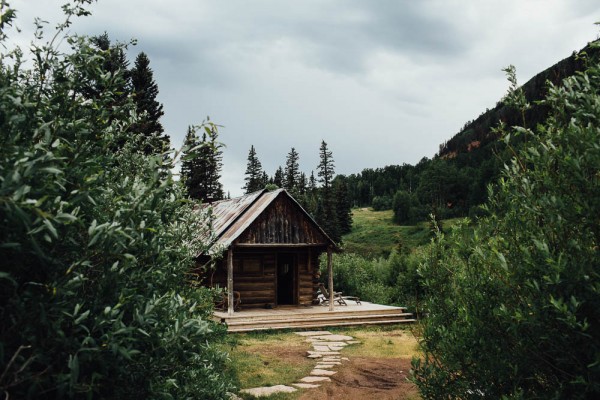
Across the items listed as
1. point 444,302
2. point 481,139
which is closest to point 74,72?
point 444,302

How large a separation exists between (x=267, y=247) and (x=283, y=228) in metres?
1.19

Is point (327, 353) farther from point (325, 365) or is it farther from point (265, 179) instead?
point (265, 179)

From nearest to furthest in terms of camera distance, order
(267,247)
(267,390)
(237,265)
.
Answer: (267,390), (267,247), (237,265)

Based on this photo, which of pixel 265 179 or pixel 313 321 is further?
pixel 265 179

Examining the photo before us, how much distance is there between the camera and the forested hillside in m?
88.0

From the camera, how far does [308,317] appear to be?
18375 millimetres

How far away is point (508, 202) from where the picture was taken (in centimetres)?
474

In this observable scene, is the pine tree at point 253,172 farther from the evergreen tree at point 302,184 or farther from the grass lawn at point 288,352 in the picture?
the grass lawn at point 288,352

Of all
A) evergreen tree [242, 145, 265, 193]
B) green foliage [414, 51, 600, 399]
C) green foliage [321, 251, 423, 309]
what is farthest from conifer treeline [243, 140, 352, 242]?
green foliage [414, 51, 600, 399]

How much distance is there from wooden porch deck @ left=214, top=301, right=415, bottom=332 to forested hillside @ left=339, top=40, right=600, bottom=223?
34356 millimetres

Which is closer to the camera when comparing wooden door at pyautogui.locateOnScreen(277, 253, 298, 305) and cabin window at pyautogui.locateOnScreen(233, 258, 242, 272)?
cabin window at pyautogui.locateOnScreen(233, 258, 242, 272)

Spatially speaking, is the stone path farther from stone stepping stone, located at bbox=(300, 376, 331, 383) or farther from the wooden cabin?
the wooden cabin

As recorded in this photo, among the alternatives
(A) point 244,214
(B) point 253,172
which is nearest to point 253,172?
(B) point 253,172

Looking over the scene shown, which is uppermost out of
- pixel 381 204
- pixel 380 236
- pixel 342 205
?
pixel 381 204
